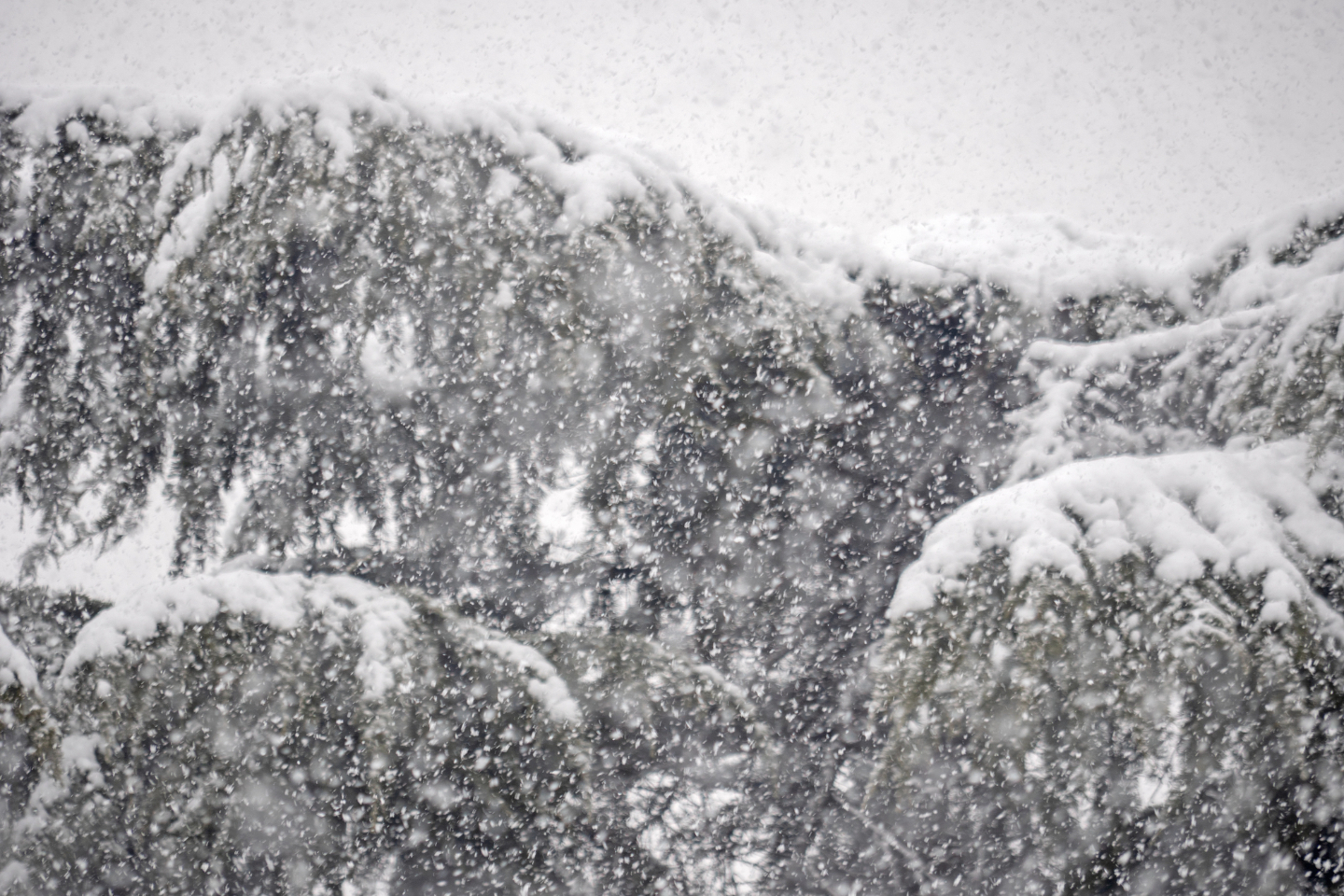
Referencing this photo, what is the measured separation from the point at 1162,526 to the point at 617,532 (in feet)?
4.83

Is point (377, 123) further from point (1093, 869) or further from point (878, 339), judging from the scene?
point (1093, 869)

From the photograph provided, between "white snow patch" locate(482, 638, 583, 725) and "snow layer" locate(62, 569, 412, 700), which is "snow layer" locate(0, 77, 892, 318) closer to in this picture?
"snow layer" locate(62, 569, 412, 700)

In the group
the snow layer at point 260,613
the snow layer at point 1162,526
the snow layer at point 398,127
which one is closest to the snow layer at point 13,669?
the snow layer at point 260,613

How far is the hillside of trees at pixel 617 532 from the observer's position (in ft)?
5.14

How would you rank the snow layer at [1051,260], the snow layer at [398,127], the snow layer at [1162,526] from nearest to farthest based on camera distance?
the snow layer at [1162,526]
the snow layer at [398,127]
the snow layer at [1051,260]

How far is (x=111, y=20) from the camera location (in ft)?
9.59

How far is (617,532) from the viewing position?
8.44ft

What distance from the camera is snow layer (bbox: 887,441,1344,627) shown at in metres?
1.54

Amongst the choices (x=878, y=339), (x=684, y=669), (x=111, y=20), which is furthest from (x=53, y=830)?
(x=111, y=20)

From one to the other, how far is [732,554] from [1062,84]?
339 cm

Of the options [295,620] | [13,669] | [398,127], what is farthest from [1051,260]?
[13,669]

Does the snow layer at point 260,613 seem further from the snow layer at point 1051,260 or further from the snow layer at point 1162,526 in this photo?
the snow layer at point 1051,260

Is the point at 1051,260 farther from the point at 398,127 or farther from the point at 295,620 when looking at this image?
the point at 295,620

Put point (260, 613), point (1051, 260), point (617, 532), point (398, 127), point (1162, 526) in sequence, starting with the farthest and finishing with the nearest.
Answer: point (1051, 260) < point (617, 532) < point (398, 127) < point (260, 613) < point (1162, 526)
